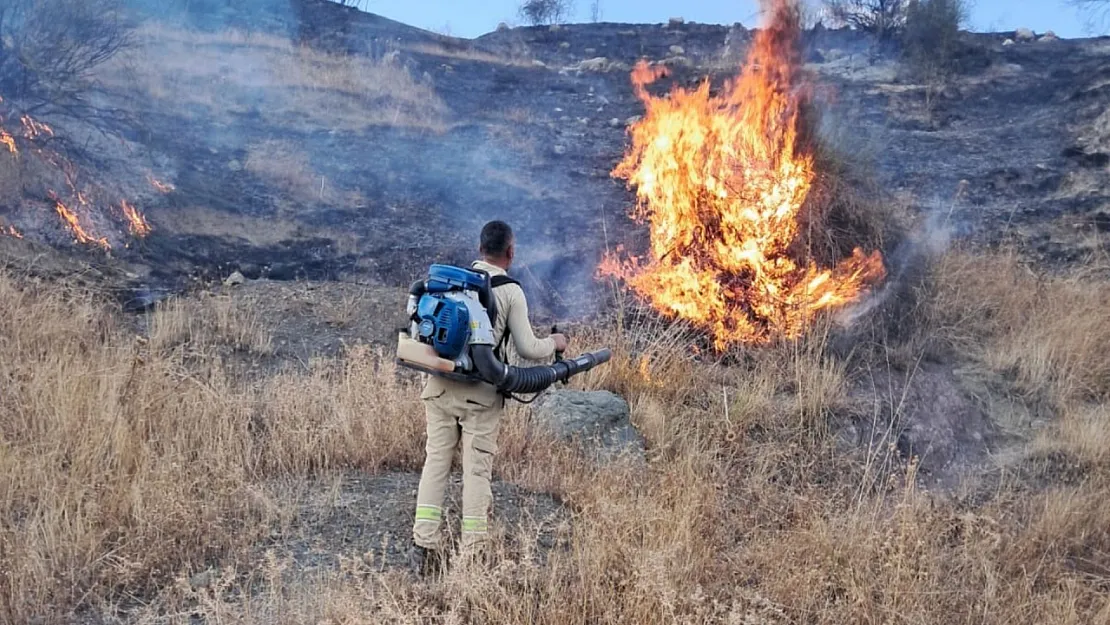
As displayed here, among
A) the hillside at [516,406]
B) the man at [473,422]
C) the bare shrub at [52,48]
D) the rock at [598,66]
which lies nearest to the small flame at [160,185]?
the hillside at [516,406]

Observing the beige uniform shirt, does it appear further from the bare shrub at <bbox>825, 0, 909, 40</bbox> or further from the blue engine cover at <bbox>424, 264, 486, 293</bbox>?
the bare shrub at <bbox>825, 0, 909, 40</bbox>

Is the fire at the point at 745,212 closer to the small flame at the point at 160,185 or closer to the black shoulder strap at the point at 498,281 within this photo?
the black shoulder strap at the point at 498,281

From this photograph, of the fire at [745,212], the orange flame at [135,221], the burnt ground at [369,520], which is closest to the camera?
the burnt ground at [369,520]

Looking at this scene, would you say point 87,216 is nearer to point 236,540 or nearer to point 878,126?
point 236,540

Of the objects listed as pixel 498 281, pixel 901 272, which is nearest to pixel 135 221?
pixel 498 281

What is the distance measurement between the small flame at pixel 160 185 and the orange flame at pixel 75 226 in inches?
59.2

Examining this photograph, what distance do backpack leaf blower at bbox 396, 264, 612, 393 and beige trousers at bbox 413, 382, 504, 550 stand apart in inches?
7.0

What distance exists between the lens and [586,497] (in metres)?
4.44

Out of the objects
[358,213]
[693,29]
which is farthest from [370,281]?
[693,29]

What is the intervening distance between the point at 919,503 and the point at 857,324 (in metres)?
2.70

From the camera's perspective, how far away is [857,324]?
22.1 feet

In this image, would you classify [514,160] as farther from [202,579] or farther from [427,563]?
[202,579]

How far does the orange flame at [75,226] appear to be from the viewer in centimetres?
896

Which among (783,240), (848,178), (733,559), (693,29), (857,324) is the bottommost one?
(733,559)
